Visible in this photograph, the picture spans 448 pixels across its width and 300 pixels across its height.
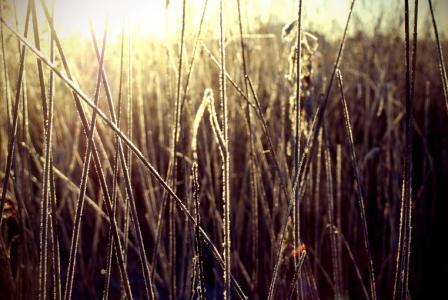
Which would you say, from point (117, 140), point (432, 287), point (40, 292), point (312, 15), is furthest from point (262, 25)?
point (40, 292)

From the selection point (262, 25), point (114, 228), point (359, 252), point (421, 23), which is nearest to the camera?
point (114, 228)

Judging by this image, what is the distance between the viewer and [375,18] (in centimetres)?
190

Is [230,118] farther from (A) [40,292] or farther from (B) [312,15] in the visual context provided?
(A) [40,292]

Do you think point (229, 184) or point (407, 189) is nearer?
point (407, 189)

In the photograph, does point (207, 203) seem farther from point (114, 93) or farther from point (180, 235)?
point (114, 93)

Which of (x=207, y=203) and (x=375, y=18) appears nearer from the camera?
(x=207, y=203)

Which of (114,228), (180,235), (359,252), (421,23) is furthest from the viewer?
(421,23)

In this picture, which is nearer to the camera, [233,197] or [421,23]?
[233,197]

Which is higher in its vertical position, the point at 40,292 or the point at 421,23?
the point at 421,23

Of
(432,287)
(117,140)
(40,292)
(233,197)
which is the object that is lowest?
(432,287)

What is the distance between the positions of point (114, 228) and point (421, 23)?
68.4 inches

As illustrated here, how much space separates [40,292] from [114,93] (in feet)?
6.63

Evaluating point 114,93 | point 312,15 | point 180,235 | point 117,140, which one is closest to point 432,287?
point 180,235

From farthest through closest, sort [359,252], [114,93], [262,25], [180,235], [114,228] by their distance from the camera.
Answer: [114,93]
[262,25]
[180,235]
[359,252]
[114,228]
